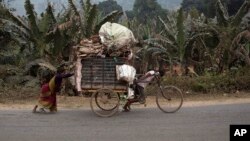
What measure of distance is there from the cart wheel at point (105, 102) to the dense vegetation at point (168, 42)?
476 centimetres

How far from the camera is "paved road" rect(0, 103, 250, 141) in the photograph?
329 inches

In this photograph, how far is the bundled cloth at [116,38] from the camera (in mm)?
11164

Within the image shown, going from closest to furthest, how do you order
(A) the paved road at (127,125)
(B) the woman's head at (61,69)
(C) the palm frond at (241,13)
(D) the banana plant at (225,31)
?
(A) the paved road at (127,125) < (B) the woman's head at (61,69) < (D) the banana plant at (225,31) < (C) the palm frond at (241,13)

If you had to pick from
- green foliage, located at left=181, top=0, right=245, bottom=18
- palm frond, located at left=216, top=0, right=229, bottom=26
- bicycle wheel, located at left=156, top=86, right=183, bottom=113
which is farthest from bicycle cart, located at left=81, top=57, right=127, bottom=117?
green foliage, located at left=181, top=0, right=245, bottom=18

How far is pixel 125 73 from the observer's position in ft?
35.5

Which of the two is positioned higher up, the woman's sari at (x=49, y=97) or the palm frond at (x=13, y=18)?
the palm frond at (x=13, y=18)

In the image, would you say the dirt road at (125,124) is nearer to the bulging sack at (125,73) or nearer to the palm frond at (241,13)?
the bulging sack at (125,73)

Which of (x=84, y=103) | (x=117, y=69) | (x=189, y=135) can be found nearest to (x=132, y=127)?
(x=189, y=135)

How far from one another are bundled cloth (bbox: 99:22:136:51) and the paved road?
159 cm

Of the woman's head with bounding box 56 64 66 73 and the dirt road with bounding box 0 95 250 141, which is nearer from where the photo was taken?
the dirt road with bounding box 0 95 250 141

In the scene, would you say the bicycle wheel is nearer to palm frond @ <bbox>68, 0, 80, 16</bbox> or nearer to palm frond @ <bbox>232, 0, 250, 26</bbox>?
palm frond @ <bbox>68, 0, 80, 16</bbox>

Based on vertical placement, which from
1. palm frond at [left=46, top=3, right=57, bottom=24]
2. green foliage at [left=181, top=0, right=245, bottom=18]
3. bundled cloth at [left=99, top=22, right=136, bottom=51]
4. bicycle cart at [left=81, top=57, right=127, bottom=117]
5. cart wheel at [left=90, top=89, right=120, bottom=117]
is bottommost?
cart wheel at [left=90, top=89, right=120, bottom=117]

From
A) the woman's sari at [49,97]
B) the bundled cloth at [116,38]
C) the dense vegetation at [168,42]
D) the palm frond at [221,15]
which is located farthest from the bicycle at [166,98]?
the palm frond at [221,15]

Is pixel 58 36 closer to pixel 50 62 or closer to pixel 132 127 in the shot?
pixel 50 62
